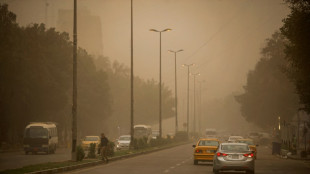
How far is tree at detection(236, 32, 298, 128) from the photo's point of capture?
81.2m

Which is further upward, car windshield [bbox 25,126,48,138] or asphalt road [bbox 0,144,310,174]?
car windshield [bbox 25,126,48,138]

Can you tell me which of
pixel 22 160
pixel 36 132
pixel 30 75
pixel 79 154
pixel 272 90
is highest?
pixel 30 75

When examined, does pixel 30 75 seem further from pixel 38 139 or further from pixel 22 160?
pixel 22 160

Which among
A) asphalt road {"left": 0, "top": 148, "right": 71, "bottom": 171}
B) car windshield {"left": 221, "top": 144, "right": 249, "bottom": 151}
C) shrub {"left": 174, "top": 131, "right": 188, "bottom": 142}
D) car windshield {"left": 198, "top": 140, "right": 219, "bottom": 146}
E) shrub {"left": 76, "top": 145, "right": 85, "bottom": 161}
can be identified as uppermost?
car windshield {"left": 221, "top": 144, "right": 249, "bottom": 151}

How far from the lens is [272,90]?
85938mm

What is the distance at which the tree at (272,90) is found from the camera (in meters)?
81.2

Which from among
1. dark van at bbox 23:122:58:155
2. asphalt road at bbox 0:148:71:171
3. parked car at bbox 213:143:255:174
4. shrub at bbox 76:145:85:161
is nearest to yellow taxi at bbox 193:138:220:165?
shrub at bbox 76:145:85:161

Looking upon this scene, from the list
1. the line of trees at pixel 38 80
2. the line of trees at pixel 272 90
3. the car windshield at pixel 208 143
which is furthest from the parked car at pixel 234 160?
the line of trees at pixel 38 80

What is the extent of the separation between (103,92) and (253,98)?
24100 mm

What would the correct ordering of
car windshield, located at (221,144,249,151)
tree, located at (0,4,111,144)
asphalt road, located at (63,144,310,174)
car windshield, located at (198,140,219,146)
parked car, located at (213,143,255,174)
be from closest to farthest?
parked car, located at (213,143,255,174), car windshield, located at (221,144,249,151), asphalt road, located at (63,144,310,174), car windshield, located at (198,140,219,146), tree, located at (0,4,111,144)

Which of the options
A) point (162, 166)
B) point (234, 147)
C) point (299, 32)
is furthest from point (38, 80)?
point (234, 147)

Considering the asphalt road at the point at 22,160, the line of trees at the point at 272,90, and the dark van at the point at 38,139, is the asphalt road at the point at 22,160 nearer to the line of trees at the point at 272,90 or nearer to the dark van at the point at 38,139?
the dark van at the point at 38,139

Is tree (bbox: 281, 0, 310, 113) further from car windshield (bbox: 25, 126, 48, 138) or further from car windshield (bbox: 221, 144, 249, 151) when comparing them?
car windshield (bbox: 25, 126, 48, 138)

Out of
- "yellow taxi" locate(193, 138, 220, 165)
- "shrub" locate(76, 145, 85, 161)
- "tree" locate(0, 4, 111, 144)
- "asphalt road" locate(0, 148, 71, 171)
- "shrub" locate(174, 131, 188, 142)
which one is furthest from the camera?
"shrub" locate(174, 131, 188, 142)
